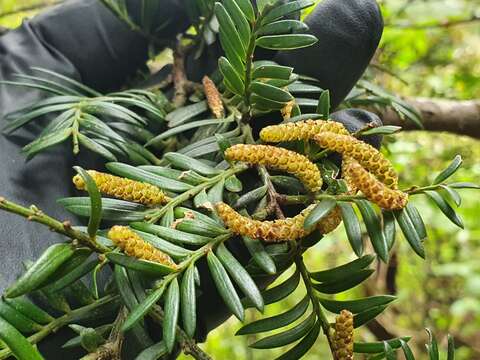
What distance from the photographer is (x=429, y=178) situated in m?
1.31

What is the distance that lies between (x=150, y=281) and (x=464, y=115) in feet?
2.61

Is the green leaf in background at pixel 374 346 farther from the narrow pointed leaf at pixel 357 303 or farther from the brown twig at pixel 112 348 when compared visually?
the brown twig at pixel 112 348

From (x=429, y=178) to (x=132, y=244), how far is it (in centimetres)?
106

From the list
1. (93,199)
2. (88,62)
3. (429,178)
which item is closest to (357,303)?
(93,199)

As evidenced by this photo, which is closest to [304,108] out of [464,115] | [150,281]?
[150,281]

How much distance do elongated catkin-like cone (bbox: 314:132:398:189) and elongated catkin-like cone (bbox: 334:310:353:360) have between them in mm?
111

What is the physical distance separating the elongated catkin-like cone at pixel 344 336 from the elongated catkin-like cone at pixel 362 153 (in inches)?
4.4

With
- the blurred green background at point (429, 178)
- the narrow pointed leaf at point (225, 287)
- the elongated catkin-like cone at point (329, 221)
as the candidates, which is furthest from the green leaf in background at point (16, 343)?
the blurred green background at point (429, 178)

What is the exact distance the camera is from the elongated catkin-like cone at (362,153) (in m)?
0.45

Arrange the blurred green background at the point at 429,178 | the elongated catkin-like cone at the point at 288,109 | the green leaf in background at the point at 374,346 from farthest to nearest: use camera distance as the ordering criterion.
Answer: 1. the blurred green background at the point at 429,178
2. the elongated catkin-like cone at the point at 288,109
3. the green leaf in background at the point at 374,346

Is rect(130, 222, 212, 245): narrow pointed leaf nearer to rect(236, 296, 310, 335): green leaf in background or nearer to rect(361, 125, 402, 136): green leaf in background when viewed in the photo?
rect(236, 296, 310, 335): green leaf in background

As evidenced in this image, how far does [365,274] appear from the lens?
1.54ft

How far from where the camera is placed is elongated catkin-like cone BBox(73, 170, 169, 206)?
434 mm

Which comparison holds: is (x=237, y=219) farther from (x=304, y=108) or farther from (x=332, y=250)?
(x=332, y=250)
